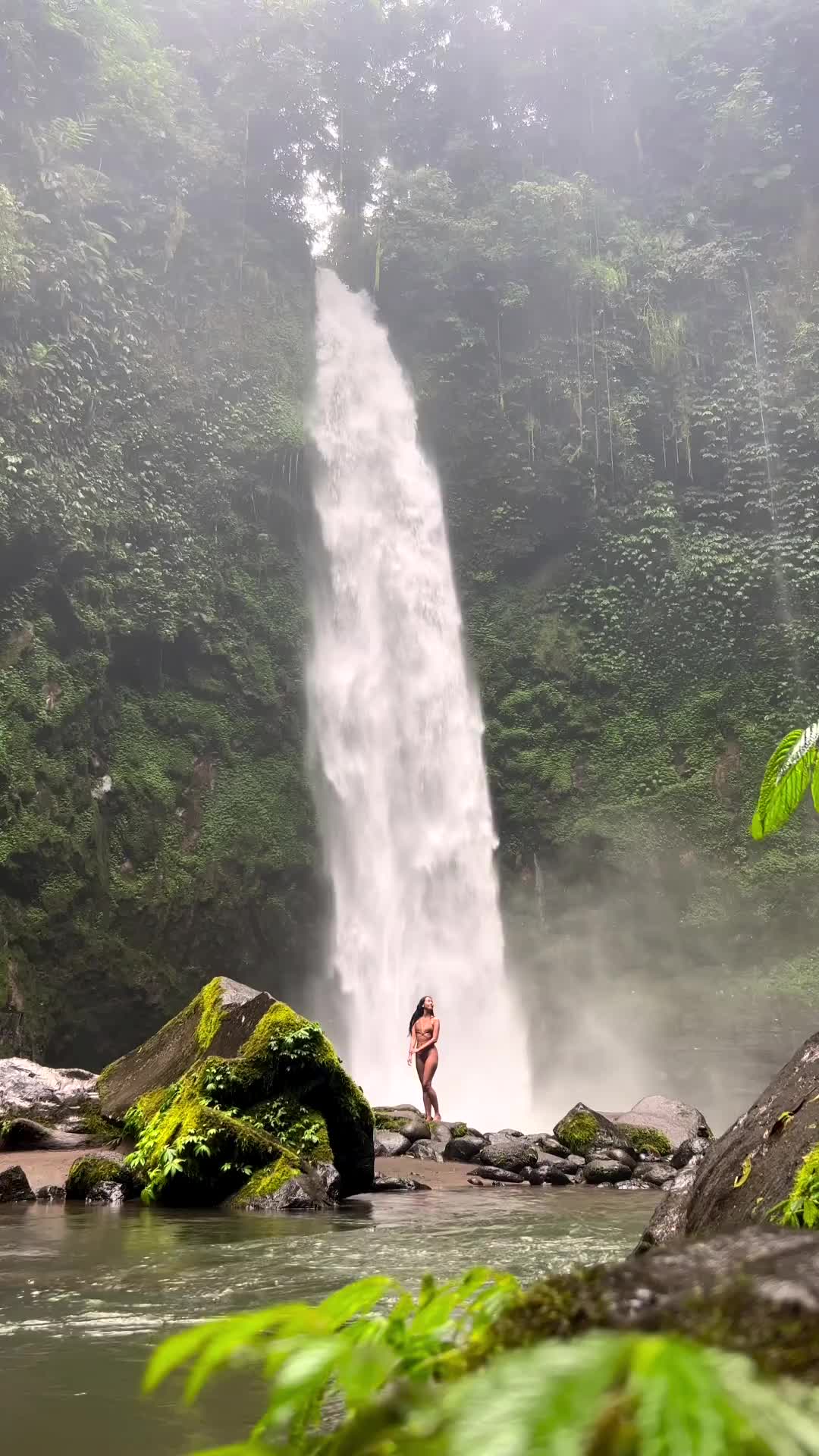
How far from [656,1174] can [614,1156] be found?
497mm

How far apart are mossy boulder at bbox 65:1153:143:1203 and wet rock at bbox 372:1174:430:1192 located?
187 centimetres

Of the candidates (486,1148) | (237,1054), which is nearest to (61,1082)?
(237,1054)

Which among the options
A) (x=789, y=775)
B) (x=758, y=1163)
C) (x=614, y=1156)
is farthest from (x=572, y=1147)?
(x=789, y=775)

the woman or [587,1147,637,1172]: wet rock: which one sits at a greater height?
the woman

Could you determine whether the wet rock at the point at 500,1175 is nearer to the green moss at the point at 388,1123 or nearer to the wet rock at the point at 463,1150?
the wet rock at the point at 463,1150

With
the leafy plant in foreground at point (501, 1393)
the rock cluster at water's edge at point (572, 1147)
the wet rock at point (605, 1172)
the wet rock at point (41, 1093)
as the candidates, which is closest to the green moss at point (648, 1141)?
the rock cluster at water's edge at point (572, 1147)

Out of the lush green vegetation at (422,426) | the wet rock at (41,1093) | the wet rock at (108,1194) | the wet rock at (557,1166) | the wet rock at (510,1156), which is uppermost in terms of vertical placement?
the lush green vegetation at (422,426)

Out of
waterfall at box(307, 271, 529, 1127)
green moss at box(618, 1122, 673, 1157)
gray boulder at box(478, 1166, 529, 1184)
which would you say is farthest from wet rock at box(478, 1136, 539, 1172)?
waterfall at box(307, 271, 529, 1127)

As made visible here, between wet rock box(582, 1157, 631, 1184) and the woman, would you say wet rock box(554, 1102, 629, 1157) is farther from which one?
the woman

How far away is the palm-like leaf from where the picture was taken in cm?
272

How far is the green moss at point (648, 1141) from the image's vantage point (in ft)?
35.8

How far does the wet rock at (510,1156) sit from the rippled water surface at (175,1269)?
162 centimetres

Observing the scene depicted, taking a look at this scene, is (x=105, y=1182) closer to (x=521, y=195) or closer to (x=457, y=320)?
(x=457, y=320)

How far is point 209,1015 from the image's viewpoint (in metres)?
9.01
